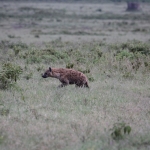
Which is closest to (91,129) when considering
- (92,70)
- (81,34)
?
(92,70)

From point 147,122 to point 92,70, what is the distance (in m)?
5.73

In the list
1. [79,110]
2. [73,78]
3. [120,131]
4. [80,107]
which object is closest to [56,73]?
[73,78]

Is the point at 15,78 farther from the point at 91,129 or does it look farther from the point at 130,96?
the point at 91,129

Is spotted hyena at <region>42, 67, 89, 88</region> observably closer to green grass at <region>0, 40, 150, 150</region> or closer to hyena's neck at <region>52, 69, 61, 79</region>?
hyena's neck at <region>52, 69, 61, 79</region>

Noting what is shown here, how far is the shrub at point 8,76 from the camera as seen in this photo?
10.5m

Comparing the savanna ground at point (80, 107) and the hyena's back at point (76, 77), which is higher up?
the hyena's back at point (76, 77)

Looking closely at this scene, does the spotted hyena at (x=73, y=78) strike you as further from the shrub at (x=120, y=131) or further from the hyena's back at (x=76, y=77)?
the shrub at (x=120, y=131)

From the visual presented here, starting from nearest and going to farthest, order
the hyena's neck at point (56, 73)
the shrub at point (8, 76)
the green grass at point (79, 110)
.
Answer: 1. the green grass at point (79, 110)
2. the shrub at point (8, 76)
3. the hyena's neck at point (56, 73)

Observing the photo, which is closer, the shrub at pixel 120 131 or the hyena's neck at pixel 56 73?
the shrub at pixel 120 131

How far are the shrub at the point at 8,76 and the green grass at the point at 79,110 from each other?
26cm

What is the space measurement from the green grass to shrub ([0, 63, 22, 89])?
0.26 metres

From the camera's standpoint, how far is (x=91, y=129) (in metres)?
7.32

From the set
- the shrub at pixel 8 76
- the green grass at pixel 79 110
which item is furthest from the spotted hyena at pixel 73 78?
the shrub at pixel 8 76

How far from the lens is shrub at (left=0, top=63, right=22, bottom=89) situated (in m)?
10.5
